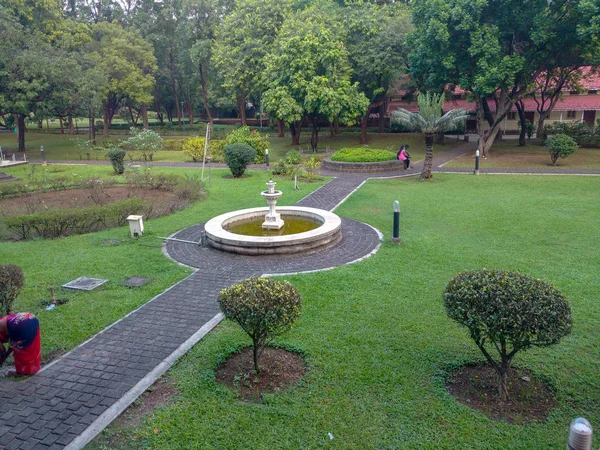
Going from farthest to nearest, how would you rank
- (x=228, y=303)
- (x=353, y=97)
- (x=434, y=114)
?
(x=353, y=97), (x=434, y=114), (x=228, y=303)

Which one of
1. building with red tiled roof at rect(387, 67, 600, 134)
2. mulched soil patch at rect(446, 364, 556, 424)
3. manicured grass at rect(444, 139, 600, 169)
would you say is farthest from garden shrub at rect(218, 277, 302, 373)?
building with red tiled roof at rect(387, 67, 600, 134)

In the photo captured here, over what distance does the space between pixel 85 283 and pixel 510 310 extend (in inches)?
265

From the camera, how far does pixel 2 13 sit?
2633cm

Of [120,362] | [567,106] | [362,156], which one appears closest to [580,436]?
[120,362]

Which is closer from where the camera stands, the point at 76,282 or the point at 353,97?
the point at 76,282

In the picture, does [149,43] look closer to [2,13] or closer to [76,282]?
[2,13]

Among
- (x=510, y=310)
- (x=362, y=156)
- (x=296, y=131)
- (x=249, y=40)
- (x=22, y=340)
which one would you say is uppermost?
(x=249, y=40)

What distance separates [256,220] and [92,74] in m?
22.6

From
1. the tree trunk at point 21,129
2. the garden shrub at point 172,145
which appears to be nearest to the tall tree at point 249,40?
the garden shrub at point 172,145

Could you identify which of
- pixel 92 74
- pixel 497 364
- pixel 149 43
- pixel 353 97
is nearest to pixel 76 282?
pixel 497 364

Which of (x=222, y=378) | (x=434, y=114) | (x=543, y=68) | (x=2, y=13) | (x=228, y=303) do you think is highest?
(x=2, y=13)

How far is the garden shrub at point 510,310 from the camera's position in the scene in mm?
4324

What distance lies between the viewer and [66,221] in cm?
1121

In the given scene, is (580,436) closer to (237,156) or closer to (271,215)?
(271,215)
